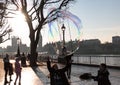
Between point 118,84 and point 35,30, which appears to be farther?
point 35,30

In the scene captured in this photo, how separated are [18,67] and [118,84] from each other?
5868 millimetres

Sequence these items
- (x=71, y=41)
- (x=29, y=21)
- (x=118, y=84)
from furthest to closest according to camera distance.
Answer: (x=29, y=21)
(x=118, y=84)
(x=71, y=41)

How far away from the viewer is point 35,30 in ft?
138

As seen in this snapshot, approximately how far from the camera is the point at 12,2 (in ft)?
135

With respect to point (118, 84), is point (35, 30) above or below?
above

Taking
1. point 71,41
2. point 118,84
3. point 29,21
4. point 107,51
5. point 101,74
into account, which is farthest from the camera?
point 107,51

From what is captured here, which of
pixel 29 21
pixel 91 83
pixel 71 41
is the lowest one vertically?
pixel 91 83

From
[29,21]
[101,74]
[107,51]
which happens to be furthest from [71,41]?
[107,51]

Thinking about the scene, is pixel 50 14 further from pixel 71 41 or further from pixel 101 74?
pixel 101 74

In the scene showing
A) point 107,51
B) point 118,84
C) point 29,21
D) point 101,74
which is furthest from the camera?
point 107,51

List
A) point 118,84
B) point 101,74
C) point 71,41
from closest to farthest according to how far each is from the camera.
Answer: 1. point 101,74
2. point 71,41
3. point 118,84

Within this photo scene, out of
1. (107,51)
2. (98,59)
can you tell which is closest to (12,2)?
(98,59)

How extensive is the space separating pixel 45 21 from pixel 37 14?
138 centimetres

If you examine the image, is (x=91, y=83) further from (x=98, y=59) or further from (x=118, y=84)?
A: (x=98, y=59)
